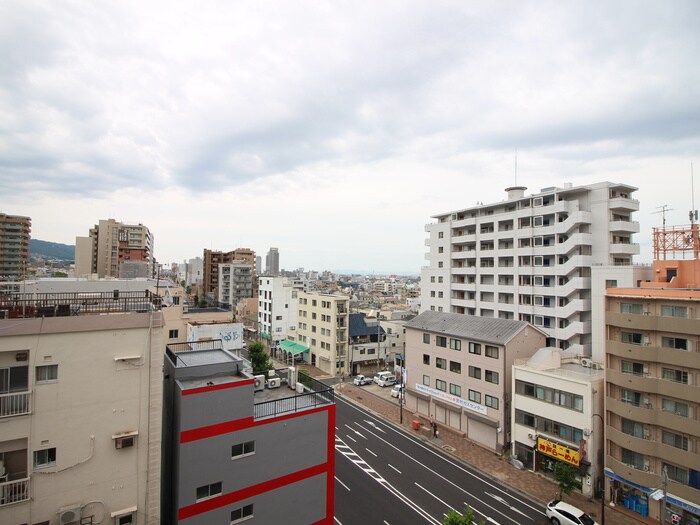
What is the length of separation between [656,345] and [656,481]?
763cm

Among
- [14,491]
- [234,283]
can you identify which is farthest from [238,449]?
[234,283]

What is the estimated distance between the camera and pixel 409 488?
2495 centimetres

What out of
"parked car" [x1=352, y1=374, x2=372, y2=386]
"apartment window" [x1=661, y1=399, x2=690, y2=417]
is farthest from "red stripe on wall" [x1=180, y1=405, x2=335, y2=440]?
"parked car" [x1=352, y1=374, x2=372, y2=386]

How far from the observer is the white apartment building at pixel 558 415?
24.6m

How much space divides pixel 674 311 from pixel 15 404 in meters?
30.3

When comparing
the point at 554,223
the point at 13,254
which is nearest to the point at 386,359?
the point at 554,223

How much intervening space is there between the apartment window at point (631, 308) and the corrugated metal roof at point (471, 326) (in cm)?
810

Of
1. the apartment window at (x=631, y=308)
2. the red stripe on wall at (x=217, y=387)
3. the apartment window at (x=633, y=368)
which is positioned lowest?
the apartment window at (x=633, y=368)

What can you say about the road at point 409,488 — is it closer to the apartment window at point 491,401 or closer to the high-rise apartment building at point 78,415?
the apartment window at point 491,401

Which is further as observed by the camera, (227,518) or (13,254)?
(13,254)

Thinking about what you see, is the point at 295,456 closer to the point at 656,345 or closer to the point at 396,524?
the point at 396,524

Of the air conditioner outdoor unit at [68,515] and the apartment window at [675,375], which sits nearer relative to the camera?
the air conditioner outdoor unit at [68,515]

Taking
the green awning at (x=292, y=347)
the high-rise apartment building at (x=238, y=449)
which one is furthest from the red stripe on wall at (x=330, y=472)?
the green awning at (x=292, y=347)

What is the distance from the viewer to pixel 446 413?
35531 mm
